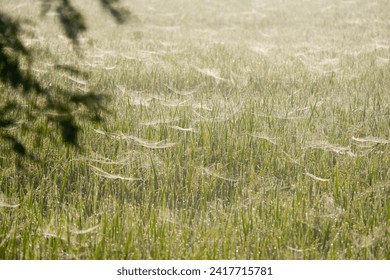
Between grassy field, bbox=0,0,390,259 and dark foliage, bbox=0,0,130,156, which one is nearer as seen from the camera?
grassy field, bbox=0,0,390,259

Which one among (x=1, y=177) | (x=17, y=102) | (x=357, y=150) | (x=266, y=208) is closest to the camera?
(x=266, y=208)

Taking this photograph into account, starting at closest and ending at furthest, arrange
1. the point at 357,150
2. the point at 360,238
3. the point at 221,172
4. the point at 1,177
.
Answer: the point at 360,238 < the point at 1,177 < the point at 221,172 < the point at 357,150

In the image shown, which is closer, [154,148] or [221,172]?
[221,172]

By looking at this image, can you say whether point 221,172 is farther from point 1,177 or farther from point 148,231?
point 1,177

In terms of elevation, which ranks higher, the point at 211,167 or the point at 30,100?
the point at 30,100

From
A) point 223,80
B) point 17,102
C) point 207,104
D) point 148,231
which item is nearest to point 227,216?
point 148,231

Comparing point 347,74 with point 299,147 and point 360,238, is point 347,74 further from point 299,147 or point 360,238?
point 360,238

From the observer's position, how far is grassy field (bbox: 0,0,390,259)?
187 cm

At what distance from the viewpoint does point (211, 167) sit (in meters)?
2.48

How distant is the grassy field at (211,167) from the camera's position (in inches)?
73.7

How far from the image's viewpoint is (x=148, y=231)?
1909mm

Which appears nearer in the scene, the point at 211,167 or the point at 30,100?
the point at 211,167

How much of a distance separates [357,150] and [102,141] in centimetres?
164

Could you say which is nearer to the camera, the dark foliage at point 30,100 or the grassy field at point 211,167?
the grassy field at point 211,167
